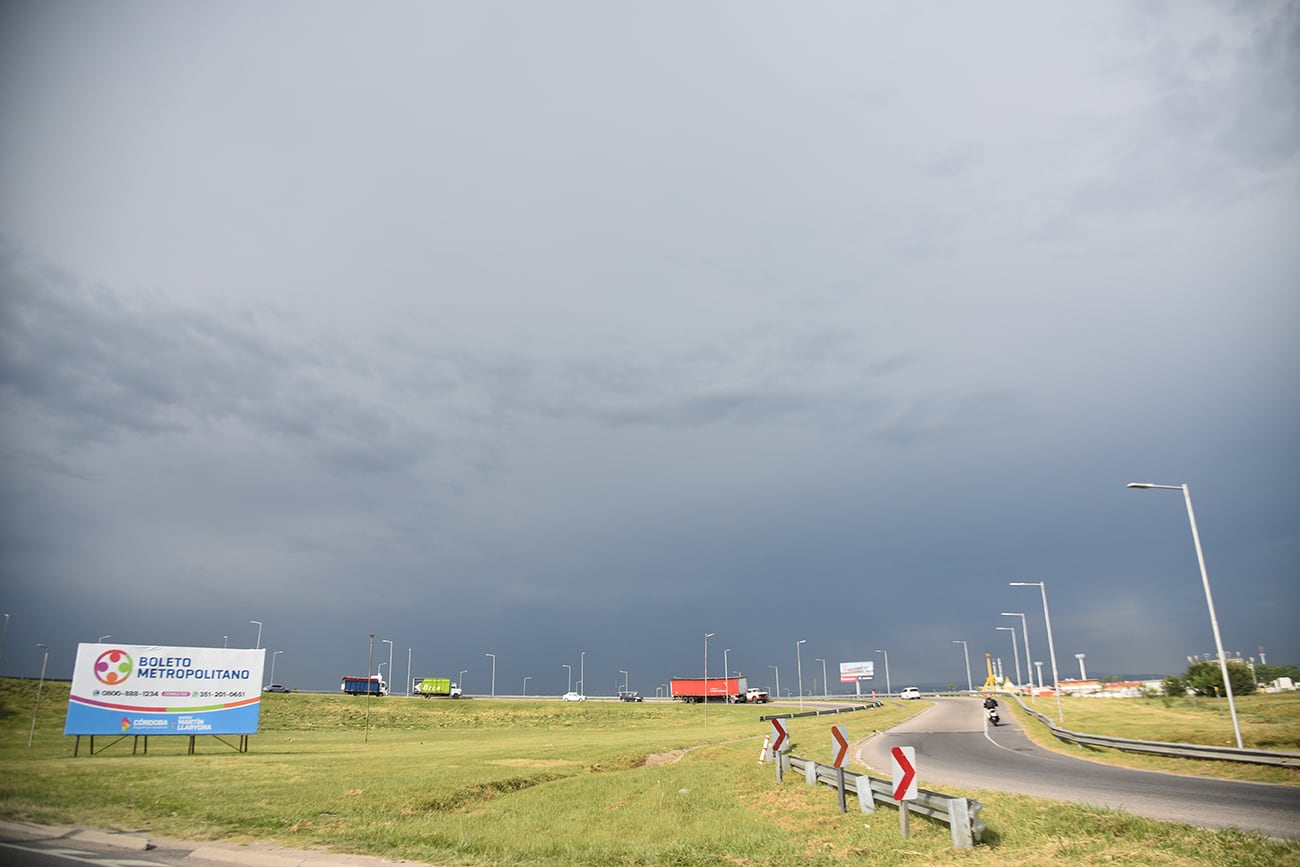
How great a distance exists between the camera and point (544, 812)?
21.7 m

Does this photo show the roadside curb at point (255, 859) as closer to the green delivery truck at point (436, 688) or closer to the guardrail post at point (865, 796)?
the guardrail post at point (865, 796)

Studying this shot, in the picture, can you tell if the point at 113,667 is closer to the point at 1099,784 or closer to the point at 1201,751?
the point at 1099,784

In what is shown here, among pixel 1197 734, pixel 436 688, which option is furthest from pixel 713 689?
pixel 1197 734

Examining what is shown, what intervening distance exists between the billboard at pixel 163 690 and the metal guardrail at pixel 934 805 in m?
39.2

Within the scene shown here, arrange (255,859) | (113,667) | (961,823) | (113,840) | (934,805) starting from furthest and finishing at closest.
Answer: (113,667) < (113,840) < (934,805) < (255,859) < (961,823)

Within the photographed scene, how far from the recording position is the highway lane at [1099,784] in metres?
16.4

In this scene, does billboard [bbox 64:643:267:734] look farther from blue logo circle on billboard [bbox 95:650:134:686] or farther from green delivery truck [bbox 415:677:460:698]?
green delivery truck [bbox 415:677:460:698]

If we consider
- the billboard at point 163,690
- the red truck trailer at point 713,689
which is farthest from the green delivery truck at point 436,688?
the billboard at point 163,690

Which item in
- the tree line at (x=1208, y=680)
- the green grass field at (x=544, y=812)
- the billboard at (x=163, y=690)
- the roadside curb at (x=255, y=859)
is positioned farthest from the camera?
the tree line at (x=1208, y=680)

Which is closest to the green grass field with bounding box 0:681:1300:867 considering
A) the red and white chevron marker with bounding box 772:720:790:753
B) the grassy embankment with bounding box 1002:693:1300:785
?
the red and white chevron marker with bounding box 772:720:790:753

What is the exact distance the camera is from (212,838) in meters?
17.4

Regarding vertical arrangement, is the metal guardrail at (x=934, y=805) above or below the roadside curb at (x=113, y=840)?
above

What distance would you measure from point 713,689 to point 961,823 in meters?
135

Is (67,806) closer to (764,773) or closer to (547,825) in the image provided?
(547,825)
